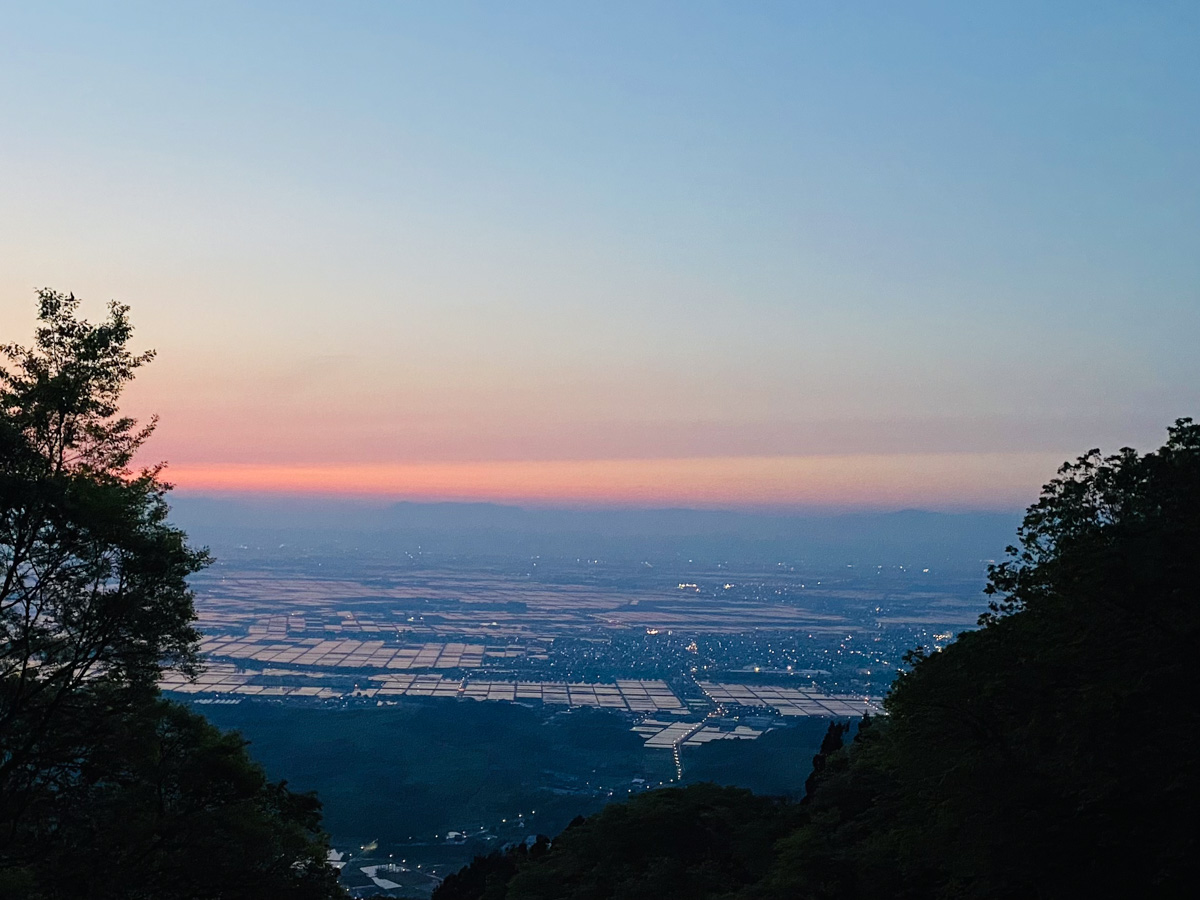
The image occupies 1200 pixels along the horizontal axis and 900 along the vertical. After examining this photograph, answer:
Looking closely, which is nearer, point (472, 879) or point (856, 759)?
point (856, 759)

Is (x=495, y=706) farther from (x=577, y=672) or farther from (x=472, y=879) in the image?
(x=472, y=879)

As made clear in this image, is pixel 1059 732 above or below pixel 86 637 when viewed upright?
below

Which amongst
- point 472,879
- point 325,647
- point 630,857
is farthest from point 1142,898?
point 325,647
